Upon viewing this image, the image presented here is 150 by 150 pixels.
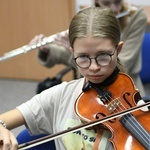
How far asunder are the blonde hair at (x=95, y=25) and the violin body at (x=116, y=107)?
153 mm

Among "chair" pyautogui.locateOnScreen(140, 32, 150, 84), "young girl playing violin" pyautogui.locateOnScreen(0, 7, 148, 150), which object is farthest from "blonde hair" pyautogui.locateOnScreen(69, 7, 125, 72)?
"chair" pyautogui.locateOnScreen(140, 32, 150, 84)

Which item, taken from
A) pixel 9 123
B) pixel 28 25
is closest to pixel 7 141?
pixel 9 123

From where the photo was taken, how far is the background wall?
2.81 meters

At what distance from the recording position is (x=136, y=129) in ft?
3.07

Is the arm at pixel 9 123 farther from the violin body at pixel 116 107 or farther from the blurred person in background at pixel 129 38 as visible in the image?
the blurred person in background at pixel 129 38

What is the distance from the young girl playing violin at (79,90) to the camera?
930 mm

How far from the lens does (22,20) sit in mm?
2953

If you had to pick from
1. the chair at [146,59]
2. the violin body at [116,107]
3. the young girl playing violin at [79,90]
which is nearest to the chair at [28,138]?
the young girl playing violin at [79,90]

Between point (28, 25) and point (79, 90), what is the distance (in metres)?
1.99

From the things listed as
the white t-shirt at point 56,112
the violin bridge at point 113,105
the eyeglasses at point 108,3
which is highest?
the eyeglasses at point 108,3

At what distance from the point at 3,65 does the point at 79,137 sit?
2.35 metres

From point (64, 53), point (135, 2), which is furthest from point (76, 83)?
point (135, 2)

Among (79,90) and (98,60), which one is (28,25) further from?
(98,60)

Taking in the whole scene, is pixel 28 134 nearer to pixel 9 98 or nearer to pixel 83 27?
pixel 83 27
